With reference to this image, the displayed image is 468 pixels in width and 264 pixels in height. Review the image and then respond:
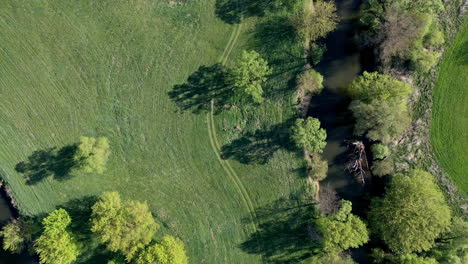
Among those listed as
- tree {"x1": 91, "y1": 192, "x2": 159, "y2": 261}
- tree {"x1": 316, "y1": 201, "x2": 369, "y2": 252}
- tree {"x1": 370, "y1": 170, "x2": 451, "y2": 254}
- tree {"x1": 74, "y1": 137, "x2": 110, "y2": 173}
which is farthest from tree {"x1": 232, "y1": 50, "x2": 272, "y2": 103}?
tree {"x1": 370, "y1": 170, "x2": 451, "y2": 254}

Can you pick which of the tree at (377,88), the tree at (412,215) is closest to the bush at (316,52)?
the tree at (377,88)

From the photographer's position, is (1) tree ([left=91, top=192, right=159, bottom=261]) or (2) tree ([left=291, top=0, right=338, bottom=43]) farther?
(2) tree ([left=291, top=0, right=338, bottom=43])

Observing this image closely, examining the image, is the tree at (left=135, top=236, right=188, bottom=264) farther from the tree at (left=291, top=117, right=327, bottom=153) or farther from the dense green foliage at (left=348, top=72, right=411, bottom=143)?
the dense green foliage at (left=348, top=72, right=411, bottom=143)

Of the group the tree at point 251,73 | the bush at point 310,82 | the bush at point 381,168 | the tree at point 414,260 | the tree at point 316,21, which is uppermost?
the tree at point 316,21

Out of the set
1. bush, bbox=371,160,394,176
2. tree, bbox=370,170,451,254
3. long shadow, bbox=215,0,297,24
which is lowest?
tree, bbox=370,170,451,254

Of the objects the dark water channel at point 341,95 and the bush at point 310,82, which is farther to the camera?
the dark water channel at point 341,95

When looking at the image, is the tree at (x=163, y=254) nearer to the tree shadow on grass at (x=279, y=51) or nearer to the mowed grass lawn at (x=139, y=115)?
the mowed grass lawn at (x=139, y=115)

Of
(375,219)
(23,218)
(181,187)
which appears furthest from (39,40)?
(375,219)
